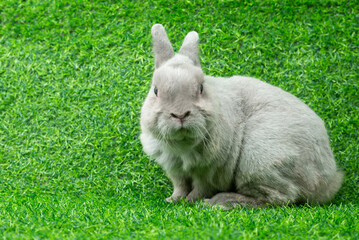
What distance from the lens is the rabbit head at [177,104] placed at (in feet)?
12.3

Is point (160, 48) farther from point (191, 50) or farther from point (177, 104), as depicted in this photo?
point (177, 104)

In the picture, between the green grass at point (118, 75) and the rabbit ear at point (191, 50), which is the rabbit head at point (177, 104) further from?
the green grass at point (118, 75)

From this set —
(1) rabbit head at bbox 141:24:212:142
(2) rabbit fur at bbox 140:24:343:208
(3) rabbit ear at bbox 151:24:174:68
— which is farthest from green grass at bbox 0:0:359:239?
(3) rabbit ear at bbox 151:24:174:68

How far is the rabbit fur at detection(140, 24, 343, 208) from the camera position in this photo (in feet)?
13.2

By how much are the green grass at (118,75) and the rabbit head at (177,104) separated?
78 cm

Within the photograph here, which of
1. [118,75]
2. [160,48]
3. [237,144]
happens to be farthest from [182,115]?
[118,75]

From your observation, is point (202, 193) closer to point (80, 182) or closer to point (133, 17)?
point (80, 182)

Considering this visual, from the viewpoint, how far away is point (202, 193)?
4562 mm

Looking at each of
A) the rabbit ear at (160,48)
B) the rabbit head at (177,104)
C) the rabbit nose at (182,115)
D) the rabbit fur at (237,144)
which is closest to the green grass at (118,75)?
the rabbit fur at (237,144)

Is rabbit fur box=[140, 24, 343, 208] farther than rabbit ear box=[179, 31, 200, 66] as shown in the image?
No

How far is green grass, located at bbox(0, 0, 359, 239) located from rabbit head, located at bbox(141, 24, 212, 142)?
784 mm

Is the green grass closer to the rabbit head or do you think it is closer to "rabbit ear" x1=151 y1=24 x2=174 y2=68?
the rabbit head

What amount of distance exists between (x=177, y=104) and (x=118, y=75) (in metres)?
2.07

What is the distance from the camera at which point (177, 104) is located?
3.76 m
